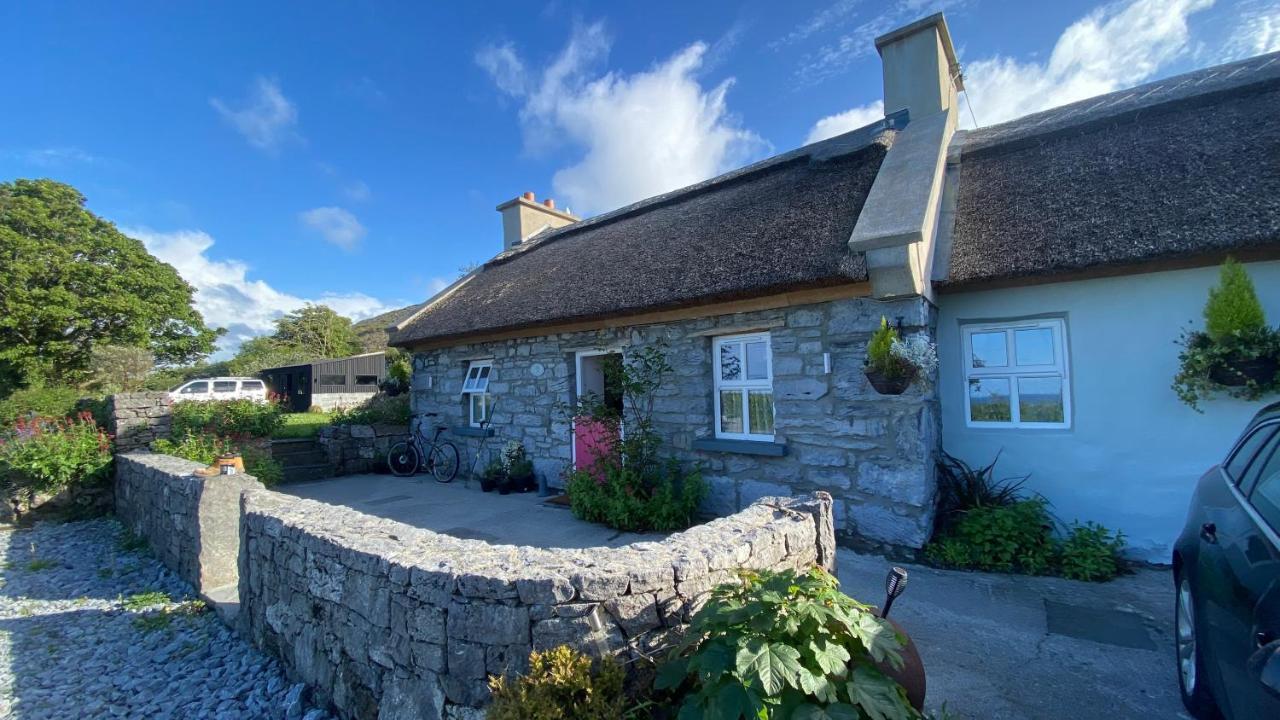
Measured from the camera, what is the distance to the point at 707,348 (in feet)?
19.6

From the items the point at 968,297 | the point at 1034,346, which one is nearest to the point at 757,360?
the point at 968,297

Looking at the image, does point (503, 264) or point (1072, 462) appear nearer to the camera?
point (1072, 462)

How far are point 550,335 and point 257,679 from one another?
4.83 meters

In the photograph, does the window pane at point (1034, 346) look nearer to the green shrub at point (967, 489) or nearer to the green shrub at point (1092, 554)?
the green shrub at point (967, 489)

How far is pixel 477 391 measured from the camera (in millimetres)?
8977

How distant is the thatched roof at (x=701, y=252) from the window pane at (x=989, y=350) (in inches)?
62.7

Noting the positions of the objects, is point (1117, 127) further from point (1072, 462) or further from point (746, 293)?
point (746, 293)

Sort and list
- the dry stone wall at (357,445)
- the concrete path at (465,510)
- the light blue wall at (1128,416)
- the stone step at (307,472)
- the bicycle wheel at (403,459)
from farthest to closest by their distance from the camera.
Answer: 1. the dry stone wall at (357,445)
2. the bicycle wheel at (403,459)
3. the stone step at (307,472)
4. the concrete path at (465,510)
5. the light blue wall at (1128,416)

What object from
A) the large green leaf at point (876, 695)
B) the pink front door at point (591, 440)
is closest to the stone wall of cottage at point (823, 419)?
the pink front door at point (591, 440)

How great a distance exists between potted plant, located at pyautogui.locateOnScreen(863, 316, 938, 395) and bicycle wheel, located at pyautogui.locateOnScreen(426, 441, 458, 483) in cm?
701

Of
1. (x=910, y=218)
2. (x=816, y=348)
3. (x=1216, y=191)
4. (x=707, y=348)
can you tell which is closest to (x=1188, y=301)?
(x=1216, y=191)

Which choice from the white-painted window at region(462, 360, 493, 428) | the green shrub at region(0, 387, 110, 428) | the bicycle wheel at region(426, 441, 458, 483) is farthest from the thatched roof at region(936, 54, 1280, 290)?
the green shrub at region(0, 387, 110, 428)

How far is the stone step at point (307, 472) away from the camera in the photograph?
30.9 ft

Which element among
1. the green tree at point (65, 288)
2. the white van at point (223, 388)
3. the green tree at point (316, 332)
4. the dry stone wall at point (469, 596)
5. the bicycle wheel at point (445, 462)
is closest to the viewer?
the dry stone wall at point (469, 596)
